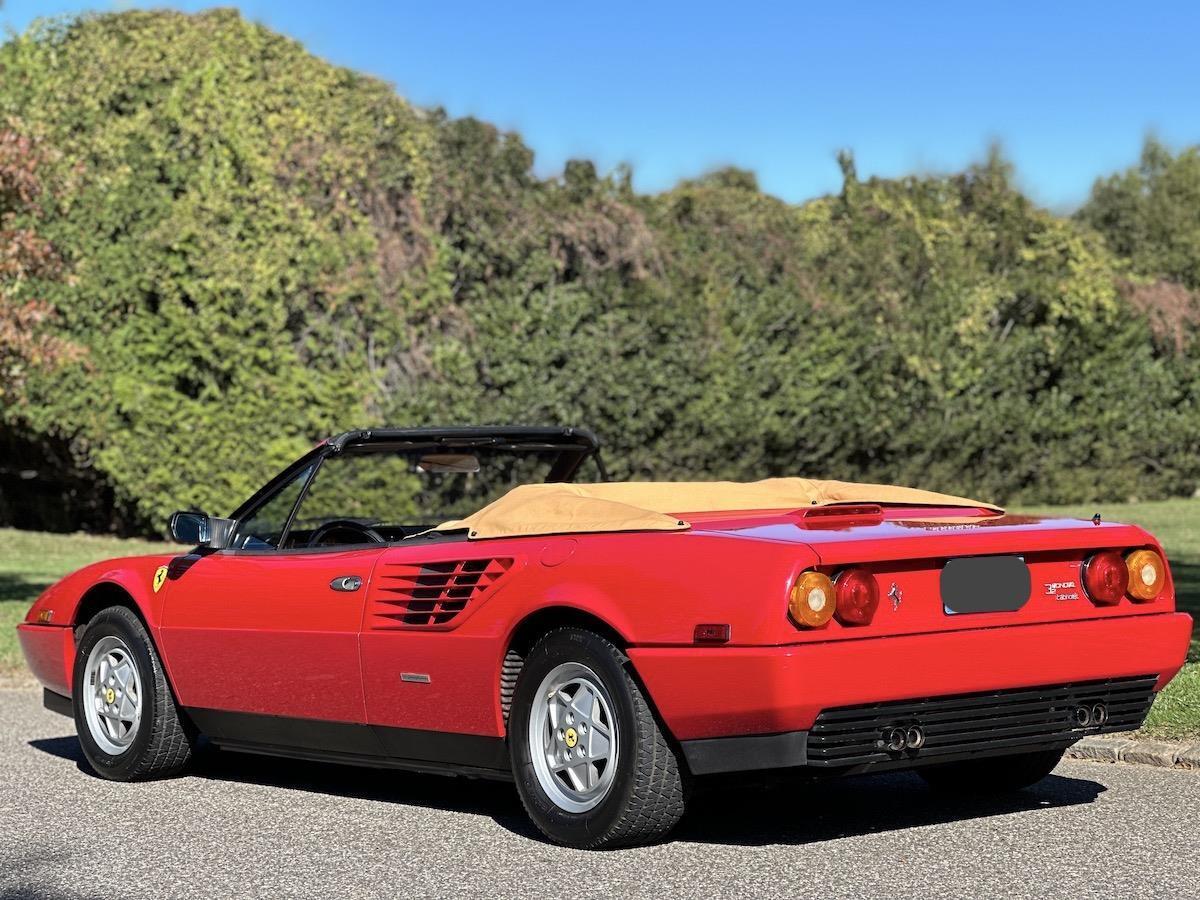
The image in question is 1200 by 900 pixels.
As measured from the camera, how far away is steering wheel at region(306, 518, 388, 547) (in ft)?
23.0

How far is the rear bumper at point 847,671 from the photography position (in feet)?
16.9

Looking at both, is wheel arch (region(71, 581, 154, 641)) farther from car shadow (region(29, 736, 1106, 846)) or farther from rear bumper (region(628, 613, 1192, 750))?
rear bumper (region(628, 613, 1192, 750))

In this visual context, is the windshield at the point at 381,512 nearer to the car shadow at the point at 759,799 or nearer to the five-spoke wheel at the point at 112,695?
the five-spoke wheel at the point at 112,695

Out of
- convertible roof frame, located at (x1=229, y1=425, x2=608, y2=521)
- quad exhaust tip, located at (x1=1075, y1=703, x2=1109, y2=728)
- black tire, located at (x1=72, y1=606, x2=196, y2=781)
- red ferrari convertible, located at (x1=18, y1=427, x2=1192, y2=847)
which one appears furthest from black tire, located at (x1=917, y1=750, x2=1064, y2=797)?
black tire, located at (x1=72, y1=606, x2=196, y2=781)

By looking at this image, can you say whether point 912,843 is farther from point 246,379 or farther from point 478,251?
point 478,251

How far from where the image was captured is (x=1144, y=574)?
5.94 meters

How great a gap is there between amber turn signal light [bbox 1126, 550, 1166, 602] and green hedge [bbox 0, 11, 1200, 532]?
1576 centimetres

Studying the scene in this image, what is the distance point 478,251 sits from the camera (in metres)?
25.7

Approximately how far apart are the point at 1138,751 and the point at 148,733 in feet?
13.4

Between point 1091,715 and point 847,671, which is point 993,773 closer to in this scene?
point 1091,715

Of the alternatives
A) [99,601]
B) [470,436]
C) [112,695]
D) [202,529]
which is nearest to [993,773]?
[470,436]

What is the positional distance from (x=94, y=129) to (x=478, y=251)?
5.60 m

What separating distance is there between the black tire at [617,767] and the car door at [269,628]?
2.93 feet

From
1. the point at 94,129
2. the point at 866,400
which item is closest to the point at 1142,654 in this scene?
the point at 94,129
